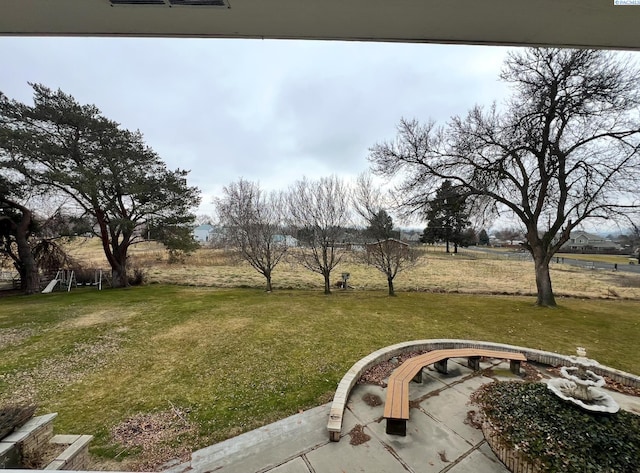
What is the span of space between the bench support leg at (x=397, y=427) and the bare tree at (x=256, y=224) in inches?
367

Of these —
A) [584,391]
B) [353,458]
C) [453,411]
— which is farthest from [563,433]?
[353,458]

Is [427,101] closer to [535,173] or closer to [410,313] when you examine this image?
[535,173]

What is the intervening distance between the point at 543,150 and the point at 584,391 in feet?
27.8

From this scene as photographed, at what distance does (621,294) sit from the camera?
1080 cm

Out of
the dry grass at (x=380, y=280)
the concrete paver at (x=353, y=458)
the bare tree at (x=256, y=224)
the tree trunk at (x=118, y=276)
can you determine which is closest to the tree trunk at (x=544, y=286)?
the dry grass at (x=380, y=280)

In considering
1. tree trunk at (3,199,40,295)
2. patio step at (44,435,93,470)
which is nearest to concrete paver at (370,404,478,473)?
patio step at (44,435,93,470)

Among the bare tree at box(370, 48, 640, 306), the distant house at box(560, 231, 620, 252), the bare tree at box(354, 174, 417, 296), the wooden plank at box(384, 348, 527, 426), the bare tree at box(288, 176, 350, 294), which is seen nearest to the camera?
the wooden plank at box(384, 348, 527, 426)

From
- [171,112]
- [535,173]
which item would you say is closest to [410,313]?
[535,173]

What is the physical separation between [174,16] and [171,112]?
8.95 m

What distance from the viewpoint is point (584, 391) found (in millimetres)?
2701

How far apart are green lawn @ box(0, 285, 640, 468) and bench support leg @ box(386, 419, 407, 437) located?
107 centimetres

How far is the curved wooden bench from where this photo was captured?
8.77 feet

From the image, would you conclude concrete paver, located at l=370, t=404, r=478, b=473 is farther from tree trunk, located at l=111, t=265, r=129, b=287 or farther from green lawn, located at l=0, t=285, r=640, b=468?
tree trunk, located at l=111, t=265, r=129, b=287

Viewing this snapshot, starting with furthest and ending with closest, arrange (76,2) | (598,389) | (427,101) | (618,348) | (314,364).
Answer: (427,101), (618,348), (314,364), (598,389), (76,2)
